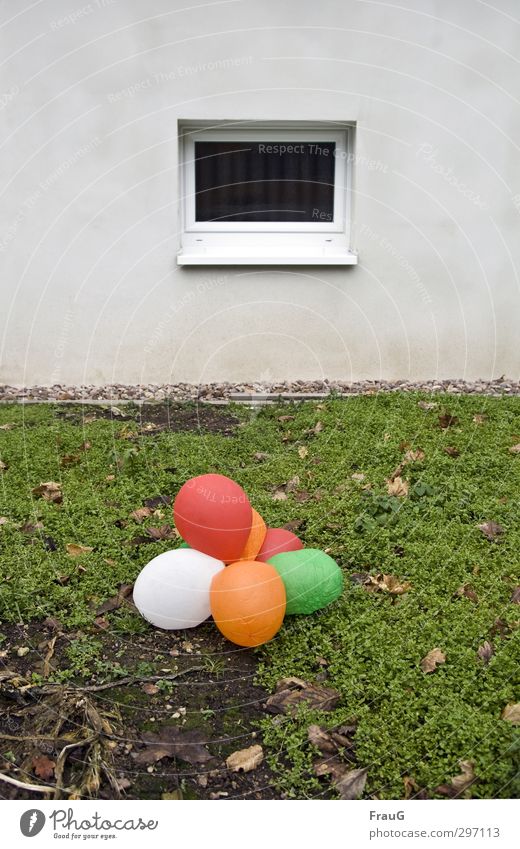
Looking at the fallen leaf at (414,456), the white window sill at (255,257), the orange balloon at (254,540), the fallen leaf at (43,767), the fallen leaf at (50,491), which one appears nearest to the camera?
the fallen leaf at (43,767)

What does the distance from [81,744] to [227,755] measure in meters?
0.57

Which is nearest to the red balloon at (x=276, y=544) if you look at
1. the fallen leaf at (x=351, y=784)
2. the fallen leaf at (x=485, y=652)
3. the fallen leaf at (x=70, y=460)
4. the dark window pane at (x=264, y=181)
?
the fallen leaf at (x=485, y=652)

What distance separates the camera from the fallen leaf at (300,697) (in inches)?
142

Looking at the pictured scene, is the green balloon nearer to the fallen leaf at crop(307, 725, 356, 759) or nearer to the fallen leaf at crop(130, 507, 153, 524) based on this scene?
the fallen leaf at crop(307, 725, 356, 759)

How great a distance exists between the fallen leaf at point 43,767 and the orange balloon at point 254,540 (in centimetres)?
134

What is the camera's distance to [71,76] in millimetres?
8883

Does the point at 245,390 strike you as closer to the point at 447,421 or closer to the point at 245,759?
the point at 447,421

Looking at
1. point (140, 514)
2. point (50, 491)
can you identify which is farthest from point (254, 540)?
point (50, 491)

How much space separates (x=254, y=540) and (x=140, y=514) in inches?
56.1

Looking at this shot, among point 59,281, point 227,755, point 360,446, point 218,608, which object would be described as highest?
point 59,281

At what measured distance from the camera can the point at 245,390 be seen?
917cm

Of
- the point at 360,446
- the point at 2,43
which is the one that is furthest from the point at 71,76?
the point at 360,446

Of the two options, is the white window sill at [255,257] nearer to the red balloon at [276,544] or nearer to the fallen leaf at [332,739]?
the red balloon at [276,544]

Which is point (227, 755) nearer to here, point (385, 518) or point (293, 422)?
point (385, 518)
